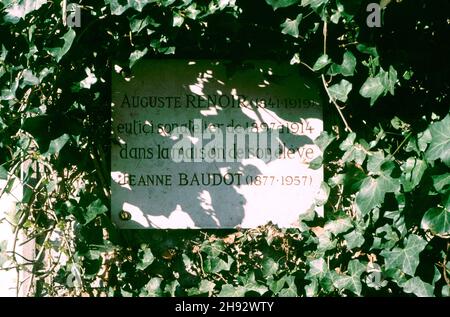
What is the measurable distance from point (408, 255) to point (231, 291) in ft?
2.73

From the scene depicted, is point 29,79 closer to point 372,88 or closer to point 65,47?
point 65,47

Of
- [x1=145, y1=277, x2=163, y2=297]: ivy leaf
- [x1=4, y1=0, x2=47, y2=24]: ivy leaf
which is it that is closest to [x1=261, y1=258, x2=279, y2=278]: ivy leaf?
[x1=145, y1=277, x2=163, y2=297]: ivy leaf

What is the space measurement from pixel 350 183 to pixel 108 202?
123 cm

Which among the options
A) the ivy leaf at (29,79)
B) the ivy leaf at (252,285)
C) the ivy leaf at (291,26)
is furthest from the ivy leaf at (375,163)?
the ivy leaf at (29,79)

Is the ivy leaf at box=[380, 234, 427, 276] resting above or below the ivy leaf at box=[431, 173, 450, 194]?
below

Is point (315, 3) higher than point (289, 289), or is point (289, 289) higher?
point (315, 3)

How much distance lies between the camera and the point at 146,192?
242 cm

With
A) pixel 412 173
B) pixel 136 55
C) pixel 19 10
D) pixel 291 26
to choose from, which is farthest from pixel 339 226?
pixel 19 10

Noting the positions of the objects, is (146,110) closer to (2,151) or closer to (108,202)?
(108,202)

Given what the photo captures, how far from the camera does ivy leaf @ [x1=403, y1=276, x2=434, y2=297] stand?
1.97 m

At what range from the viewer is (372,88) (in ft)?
6.79

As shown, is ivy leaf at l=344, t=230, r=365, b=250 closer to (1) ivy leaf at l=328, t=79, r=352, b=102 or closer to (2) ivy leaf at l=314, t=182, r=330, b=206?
(2) ivy leaf at l=314, t=182, r=330, b=206

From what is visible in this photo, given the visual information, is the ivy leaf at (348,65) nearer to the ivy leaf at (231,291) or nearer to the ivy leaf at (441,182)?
the ivy leaf at (441,182)
